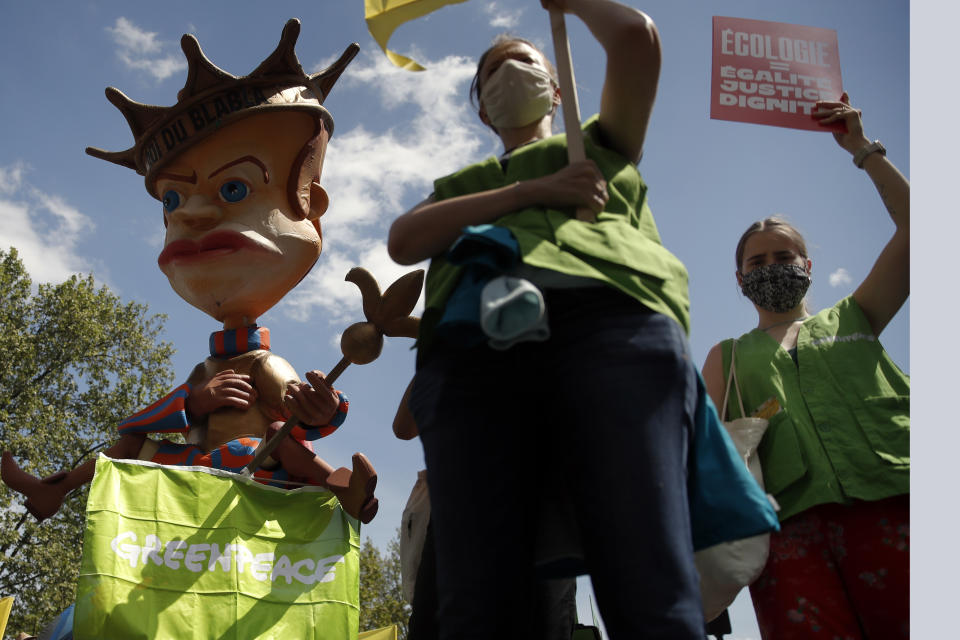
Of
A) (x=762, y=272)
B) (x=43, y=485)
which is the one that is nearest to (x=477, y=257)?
(x=762, y=272)

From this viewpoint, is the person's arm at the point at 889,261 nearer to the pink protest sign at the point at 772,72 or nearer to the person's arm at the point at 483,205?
the pink protest sign at the point at 772,72

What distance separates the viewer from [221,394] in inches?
→ 164

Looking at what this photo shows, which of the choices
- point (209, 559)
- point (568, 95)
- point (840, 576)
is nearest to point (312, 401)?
point (209, 559)

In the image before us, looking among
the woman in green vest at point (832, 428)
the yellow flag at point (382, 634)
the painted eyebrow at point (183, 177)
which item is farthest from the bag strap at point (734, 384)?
the yellow flag at point (382, 634)

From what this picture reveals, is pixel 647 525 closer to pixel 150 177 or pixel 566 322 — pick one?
pixel 566 322

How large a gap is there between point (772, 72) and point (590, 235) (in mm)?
1759

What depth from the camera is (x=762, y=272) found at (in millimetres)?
2900

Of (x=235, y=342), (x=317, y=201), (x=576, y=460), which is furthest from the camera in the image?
(x=317, y=201)

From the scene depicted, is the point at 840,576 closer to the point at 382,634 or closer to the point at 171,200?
the point at 171,200

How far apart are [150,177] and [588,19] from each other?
371cm

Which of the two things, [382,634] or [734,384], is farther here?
[382,634]

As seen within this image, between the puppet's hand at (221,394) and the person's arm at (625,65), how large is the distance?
290cm

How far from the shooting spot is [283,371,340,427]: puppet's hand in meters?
3.64

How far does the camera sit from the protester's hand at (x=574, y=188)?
1.59 metres
